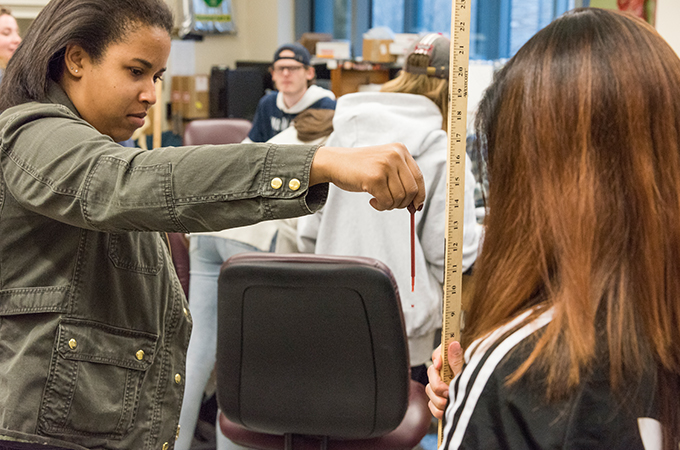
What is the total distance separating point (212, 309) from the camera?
7.77 ft

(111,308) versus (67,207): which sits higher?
(67,207)

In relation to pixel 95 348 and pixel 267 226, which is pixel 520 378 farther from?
pixel 267 226

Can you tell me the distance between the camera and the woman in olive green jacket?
765 millimetres

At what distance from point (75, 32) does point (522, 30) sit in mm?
5388

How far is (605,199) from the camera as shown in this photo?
0.72 metres

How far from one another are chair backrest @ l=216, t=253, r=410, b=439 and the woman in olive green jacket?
1.37 ft

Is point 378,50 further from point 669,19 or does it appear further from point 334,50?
point 669,19

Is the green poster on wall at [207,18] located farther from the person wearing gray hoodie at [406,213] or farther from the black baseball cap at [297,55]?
the person wearing gray hoodie at [406,213]

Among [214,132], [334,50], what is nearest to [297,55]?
[214,132]

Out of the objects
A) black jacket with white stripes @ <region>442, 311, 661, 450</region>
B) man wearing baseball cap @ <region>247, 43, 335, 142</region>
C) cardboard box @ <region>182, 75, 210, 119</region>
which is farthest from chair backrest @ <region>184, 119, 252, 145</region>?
black jacket with white stripes @ <region>442, 311, 661, 450</region>

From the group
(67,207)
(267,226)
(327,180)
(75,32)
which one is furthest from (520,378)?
(267,226)

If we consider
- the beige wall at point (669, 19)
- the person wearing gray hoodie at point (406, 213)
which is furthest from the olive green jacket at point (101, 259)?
the beige wall at point (669, 19)

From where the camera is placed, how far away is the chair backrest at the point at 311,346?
1.58 metres

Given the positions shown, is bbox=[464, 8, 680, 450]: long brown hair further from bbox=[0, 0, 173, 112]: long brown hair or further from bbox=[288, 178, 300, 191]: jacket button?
bbox=[0, 0, 173, 112]: long brown hair
